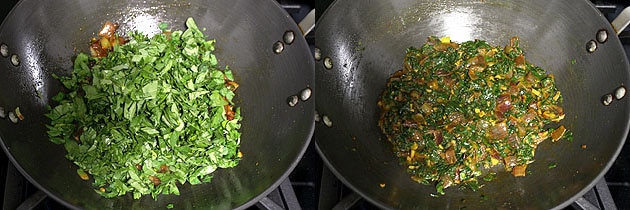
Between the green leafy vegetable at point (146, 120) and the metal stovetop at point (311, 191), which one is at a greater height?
the green leafy vegetable at point (146, 120)

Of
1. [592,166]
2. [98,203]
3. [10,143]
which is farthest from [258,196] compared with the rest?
[592,166]

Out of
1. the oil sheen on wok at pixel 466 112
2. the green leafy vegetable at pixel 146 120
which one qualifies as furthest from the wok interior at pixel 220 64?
the oil sheen on wok at pixel 466 112

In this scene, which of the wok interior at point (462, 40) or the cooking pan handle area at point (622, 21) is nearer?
the wok interior at point (462, 40)

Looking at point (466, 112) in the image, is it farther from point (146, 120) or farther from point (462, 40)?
point (146, 120)

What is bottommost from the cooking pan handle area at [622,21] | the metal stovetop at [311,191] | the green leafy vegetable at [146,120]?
the metal stovetop at [311,191]

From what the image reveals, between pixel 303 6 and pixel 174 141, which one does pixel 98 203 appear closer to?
pixel 174 141

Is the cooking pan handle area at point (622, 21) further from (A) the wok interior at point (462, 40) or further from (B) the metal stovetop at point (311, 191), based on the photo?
(B) the metal stovetop at point (311, 191)
